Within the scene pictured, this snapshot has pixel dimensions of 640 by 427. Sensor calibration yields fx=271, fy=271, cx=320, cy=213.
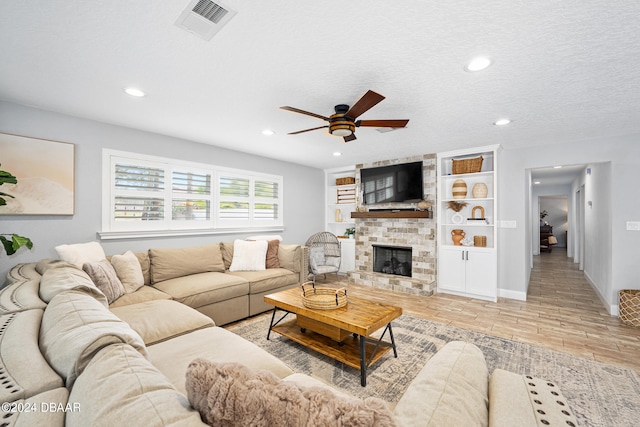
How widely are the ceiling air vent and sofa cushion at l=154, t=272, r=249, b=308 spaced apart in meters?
2.43

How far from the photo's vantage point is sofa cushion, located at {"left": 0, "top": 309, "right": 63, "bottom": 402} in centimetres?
76

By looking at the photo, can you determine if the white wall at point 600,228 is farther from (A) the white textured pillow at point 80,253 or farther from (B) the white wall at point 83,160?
(A) the white textured pillow at point 80,253

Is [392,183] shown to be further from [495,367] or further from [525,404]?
[525,404]

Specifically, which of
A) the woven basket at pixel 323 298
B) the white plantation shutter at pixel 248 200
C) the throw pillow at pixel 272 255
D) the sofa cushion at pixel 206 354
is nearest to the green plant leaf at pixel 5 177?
the sofa cushion at pixel 206 354

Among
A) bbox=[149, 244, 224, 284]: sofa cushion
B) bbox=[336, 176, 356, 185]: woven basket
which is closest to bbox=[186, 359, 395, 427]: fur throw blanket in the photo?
bbox=[149, 244, 224, 284]: sofa cushion

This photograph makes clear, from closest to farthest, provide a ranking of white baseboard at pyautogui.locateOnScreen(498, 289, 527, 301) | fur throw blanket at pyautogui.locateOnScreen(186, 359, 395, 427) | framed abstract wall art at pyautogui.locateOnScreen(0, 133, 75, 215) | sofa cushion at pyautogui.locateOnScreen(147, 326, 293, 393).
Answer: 1. fur throw blanket at pyautogui.locateOnScreen(186, 359, 395, 427)
2. sofa cushion at pyautogui.locateOnScreen(147, 326, 293, 393)
3. framed abstract wall art at pyautogui.locateOnScreen(0, 133, 75, 215)
4. white baseboard at pyautogui.locateOnScreen(498, 289, 527, 301)

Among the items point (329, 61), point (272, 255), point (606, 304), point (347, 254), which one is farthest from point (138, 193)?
point (606, 304)

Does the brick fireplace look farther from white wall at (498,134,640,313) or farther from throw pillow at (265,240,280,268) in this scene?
throw pillow at (265,240,280,268)

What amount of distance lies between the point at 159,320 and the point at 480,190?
15.6 feet

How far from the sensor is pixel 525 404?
858mm

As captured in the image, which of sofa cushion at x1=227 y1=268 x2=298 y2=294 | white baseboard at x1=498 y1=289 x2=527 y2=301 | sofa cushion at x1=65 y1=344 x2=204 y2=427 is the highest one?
sofa cushion at x1=65 y1=344 x2=204 y2=427

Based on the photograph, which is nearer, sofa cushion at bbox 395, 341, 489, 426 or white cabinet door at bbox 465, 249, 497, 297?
sofa cushion at bbox 395, 341, 489, 426

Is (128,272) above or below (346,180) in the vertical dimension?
below

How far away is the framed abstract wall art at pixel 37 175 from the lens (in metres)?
2.67
